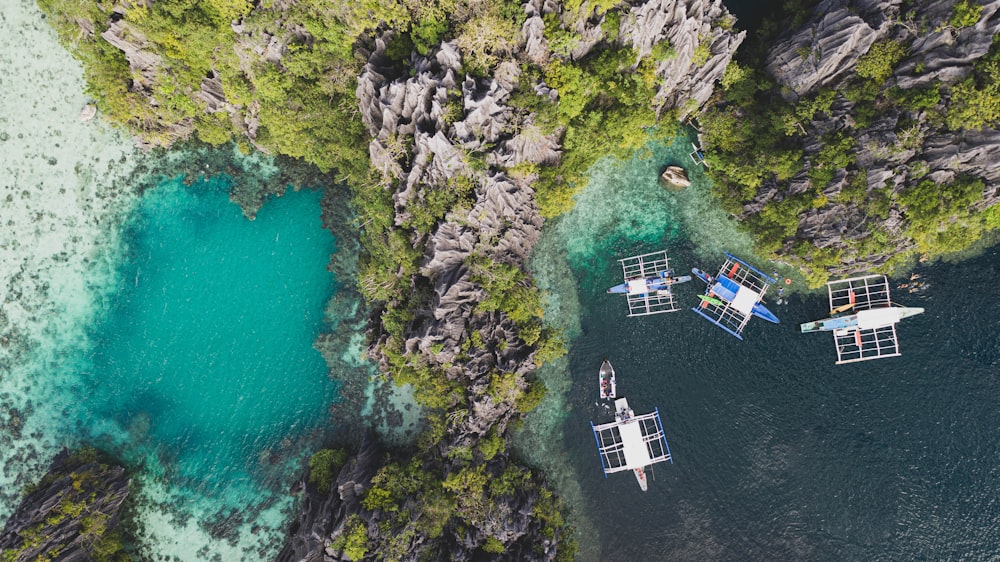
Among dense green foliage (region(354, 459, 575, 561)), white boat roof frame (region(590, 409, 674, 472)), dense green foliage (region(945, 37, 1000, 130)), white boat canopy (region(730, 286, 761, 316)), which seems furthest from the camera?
white boat roof frame (region(590, 409, 674, 472))

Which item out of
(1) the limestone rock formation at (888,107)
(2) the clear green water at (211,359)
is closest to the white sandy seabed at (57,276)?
(2) the clear green water at (211,359)

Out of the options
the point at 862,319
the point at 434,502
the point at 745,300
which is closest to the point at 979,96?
the point at 862,319

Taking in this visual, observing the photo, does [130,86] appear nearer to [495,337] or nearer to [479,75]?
[479,75]

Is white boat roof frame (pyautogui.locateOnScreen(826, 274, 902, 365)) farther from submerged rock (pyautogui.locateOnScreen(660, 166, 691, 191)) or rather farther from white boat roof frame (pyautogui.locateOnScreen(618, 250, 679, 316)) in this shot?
submerged rock (pyautogui.locateOnScreen(660, 166, 691, 191))

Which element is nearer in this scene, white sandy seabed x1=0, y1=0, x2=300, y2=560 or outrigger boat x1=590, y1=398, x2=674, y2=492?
outrigger boat x1=590, y1=398, x2=674, y2=492

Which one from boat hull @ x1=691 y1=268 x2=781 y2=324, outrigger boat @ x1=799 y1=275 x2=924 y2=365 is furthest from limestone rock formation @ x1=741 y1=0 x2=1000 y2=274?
boat hull @ x1=691 y1=268 x2=781 y2=324
